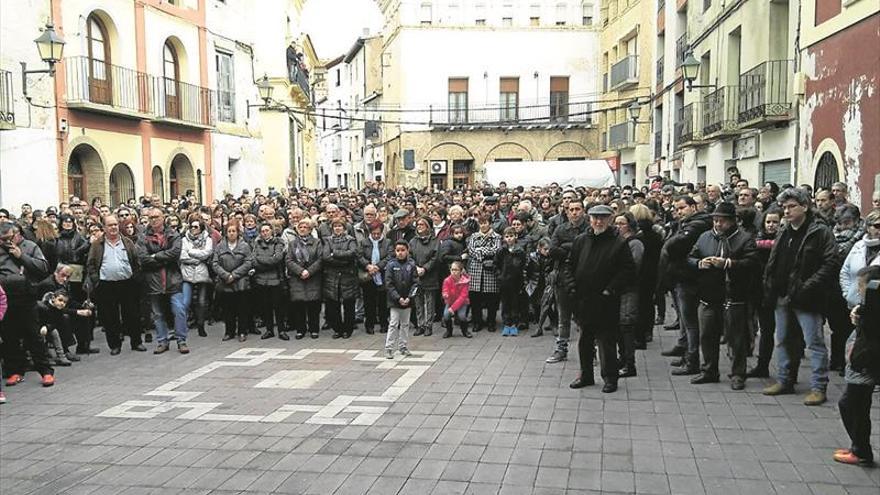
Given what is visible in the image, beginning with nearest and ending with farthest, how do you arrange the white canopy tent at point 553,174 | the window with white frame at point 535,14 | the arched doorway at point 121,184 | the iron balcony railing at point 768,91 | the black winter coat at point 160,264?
the black winter coat at point 160,264 → the iron balcony railing at point 768,91 → the arched doorway at point 121,184 → the white canopy tent at point 553,174 → the window with white frame at point 535,14

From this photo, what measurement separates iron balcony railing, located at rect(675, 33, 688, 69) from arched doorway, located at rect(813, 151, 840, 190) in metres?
11.6

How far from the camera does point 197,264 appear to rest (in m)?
11.3

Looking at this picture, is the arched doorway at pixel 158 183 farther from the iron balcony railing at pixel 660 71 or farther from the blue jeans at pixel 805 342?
the blue jeans at pixel 805 342

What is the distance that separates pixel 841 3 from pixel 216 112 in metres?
19.0

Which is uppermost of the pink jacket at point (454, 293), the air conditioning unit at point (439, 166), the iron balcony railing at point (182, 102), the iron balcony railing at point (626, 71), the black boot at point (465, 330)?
the iron balcony railing at point (626, 71)

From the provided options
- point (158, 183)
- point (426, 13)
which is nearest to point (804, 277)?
point (158, 183)

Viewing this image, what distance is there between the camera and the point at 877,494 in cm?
536

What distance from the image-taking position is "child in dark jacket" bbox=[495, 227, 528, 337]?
37.1 ft

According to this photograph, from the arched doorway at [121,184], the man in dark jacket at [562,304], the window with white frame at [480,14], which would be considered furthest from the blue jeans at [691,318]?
the window with white frame at [480,14]

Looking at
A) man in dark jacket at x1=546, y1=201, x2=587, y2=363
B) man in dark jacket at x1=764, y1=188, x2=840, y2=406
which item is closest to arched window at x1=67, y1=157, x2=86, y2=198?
man in dark jacket at x1=546, y1=201, x2=587, y2=363

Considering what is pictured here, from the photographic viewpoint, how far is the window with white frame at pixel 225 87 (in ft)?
87.1

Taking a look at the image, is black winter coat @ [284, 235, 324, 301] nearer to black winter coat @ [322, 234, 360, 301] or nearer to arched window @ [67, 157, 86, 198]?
black winter coat @ [322, 234, 360, 301]

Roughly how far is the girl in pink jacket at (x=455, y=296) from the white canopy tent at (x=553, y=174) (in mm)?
16942

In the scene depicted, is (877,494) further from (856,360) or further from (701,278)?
(701,278)
